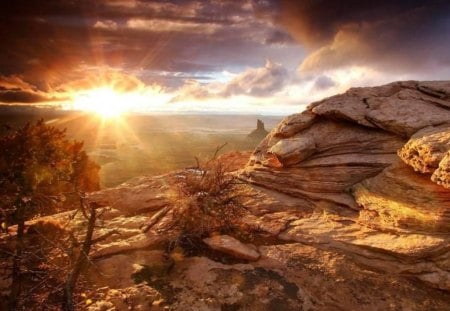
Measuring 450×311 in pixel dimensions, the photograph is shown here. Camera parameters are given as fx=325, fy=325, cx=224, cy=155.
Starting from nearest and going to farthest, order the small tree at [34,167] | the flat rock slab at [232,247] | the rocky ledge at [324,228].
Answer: the rocky ledge at [324,228]
the flat rock slab at [232,247]
the small tree at [34,167]

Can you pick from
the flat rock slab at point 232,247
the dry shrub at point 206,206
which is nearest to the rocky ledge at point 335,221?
the flat rock slab at point 232,247

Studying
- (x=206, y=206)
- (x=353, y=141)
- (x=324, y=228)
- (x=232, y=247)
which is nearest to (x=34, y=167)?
(x=206, y=206)

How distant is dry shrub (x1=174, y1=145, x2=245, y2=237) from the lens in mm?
10484

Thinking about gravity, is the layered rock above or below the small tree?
above

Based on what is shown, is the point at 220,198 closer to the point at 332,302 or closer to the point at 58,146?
the point at 332,302

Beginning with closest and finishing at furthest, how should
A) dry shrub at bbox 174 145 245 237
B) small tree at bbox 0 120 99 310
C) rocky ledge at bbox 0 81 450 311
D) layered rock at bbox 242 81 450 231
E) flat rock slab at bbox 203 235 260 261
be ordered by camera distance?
rocky ledge at bbox 0 81 450 311 < flat rock slab at bbox 203 235 260 261 < dry shrub at bbox 174 145 245 237 < layered rock at bbox 242 81 450 231 < small tree at bbox 0 120 99 310

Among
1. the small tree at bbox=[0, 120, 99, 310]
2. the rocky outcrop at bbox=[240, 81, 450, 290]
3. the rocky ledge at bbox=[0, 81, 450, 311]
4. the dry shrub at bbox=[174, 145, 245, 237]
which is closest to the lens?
the rocky ledge at bbox=[0, 81, 450, 311]

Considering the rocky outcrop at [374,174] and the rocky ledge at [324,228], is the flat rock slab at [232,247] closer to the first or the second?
the rocky ledge at [324,228]

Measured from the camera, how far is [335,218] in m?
11.6

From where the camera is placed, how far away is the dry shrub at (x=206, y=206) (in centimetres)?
1048

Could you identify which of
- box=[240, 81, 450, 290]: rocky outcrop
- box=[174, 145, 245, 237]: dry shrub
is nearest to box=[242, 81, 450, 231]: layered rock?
box=[240, 81, 450, 290]: rocky outcrop

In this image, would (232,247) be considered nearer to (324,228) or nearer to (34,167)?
(324,228)

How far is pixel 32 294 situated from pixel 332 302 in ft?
24.0

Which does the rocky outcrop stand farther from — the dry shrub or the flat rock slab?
the dry shrub
